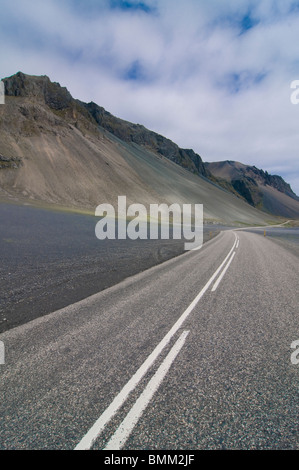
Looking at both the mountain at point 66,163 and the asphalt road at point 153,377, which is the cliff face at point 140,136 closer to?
the mountain at point 66,163

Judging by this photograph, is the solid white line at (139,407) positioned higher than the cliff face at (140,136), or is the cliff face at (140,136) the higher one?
the cliff face at (140,136)

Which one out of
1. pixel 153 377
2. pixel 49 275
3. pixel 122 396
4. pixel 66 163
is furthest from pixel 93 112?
pixel 122 396

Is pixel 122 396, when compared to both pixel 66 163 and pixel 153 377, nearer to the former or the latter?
pixel 153 377

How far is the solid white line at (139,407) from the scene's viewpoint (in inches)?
92.4

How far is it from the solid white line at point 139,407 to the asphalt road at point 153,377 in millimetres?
10

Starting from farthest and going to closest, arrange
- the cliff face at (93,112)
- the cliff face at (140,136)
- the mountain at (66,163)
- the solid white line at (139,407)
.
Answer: the cliff face at (140,136) → the cliff face at (93,112) → the mountain at (66,163) → the solid white line at (139,407)

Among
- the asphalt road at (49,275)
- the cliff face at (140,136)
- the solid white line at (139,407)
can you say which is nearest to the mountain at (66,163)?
the cliff face at (140,136)

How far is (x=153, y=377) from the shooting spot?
10.7 feet

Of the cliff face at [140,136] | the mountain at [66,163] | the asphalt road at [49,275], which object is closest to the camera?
the asphalt road at [49,275]

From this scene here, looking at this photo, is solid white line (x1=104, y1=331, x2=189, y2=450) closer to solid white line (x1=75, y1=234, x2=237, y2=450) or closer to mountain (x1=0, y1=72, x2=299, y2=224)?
solid white line (x1=75, y1=234, x2=237, y2=450)

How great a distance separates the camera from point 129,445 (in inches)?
91.7

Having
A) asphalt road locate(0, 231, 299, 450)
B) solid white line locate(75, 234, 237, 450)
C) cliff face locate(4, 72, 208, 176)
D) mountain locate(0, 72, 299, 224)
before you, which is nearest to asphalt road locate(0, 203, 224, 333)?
asphalt road locate(0, 231, 299, 450)

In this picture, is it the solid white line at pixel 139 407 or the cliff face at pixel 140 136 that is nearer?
the solid white line at pixel 139 407
